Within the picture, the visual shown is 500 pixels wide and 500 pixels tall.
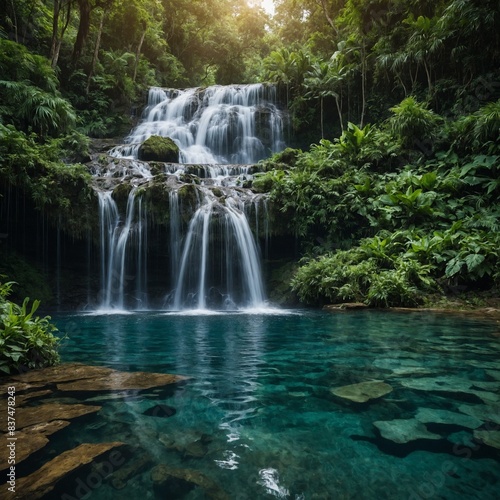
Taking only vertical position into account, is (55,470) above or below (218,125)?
below

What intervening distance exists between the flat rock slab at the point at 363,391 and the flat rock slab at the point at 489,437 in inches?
30.9

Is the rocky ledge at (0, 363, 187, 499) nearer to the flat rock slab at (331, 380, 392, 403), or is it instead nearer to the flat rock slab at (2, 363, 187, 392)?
the flat rock slab at (2, 363, 187, 392)

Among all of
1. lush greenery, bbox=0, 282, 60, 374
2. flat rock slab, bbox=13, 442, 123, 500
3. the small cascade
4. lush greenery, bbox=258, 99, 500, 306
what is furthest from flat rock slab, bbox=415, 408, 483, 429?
the small cascade

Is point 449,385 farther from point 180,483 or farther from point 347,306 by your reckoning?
point 347,306

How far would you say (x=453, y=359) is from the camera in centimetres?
399

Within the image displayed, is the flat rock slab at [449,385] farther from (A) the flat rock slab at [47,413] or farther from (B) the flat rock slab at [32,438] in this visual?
(B) the flat rock slab at [32,438]

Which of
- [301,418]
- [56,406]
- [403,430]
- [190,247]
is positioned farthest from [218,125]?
[403,430]

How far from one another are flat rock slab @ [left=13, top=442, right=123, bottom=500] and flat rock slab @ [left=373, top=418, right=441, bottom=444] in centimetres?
167

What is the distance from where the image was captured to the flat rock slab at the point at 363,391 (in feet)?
9.34

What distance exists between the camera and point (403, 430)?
7.46 feet

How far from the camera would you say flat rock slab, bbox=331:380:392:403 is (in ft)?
9.34

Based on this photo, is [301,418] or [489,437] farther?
[301,418]

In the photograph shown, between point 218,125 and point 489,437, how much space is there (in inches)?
788

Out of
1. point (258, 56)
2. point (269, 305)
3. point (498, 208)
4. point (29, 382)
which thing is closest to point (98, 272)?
point (269, 305)
